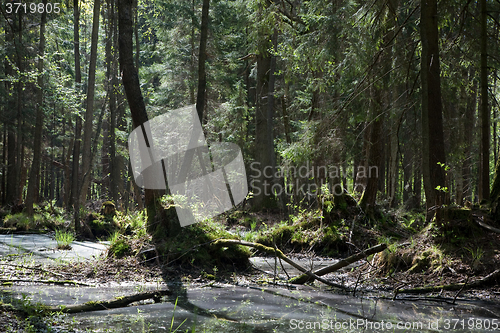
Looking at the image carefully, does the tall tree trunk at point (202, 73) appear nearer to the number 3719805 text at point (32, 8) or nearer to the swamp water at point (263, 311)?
the swamp water at point (263, 311)

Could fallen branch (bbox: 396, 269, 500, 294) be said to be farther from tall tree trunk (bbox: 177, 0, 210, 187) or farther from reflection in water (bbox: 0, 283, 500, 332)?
tall tree trunk (bbox: 177, 0, 210, 187)

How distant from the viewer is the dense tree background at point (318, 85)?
9031mm

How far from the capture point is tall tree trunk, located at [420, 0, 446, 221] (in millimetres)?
7969

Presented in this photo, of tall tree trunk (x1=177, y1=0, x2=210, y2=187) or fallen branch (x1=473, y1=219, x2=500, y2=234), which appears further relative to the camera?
tall tree trunk (x1=177, y1=0, x2=210, y2=187)

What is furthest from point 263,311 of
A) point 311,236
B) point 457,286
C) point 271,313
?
point 311,236

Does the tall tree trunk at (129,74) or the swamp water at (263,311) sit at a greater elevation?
the tall tree trunk at (129,74)

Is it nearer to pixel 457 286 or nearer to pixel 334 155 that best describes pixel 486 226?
pixel 457 286

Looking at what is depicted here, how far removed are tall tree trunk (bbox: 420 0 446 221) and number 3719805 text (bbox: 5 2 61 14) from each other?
14.9 meters

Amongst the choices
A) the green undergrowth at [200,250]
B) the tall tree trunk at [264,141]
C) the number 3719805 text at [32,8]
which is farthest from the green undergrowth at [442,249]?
the number 3719805 text at [32,8]

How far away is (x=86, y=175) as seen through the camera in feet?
51.7

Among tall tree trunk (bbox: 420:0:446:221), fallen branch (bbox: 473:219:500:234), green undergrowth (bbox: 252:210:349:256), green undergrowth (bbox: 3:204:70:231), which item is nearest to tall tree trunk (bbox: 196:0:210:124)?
green undergrowth (bbox: 252:210:349:256)

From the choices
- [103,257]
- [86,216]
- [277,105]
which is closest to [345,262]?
[103,257]

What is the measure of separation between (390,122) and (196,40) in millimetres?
14166

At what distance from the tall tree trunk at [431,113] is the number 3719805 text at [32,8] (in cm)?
1488
